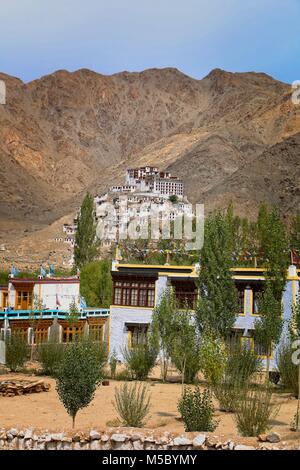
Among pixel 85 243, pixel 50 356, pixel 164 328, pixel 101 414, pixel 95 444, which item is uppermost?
Result: pixel 85 243

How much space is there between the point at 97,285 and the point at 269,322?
117 ft

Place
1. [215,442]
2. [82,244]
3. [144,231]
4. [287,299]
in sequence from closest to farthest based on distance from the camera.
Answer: [215,442]
[287,299]
[82,244]
[144,231]

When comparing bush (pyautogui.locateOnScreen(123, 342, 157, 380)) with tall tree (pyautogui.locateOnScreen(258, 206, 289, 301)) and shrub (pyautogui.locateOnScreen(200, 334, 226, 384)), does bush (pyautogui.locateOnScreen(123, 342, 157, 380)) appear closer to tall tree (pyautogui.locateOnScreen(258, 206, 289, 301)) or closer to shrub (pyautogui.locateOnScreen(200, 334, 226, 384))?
tall tree (pyautogui.locateOnScreen(258, 206, 289, 301))

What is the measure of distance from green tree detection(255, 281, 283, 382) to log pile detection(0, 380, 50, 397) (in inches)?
416

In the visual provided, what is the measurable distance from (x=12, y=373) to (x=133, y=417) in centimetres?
1761

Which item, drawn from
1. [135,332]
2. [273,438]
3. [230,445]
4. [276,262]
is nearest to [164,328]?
[276,262]

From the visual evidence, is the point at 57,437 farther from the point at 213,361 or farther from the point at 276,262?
the point at 276,262

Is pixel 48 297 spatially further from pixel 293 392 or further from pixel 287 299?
pixel 293 392

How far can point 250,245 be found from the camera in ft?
283

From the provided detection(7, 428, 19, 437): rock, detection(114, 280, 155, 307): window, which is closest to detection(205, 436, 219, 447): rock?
detection(7, 428, 19, 437): rock

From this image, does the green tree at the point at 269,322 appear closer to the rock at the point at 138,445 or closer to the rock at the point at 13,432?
the rock at the point at 138,445

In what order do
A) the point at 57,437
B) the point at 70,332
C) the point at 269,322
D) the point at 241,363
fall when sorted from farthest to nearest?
the point at 70,332
the point at 269,322
the point at 241,363
the point at 57,437

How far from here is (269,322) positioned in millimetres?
33156
